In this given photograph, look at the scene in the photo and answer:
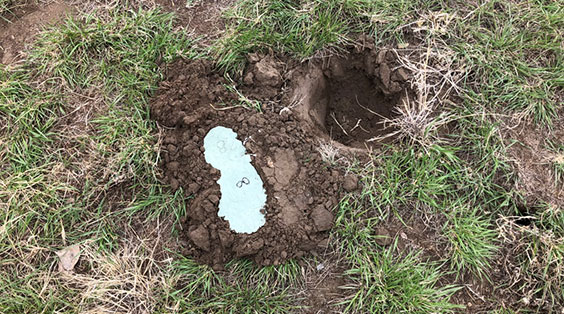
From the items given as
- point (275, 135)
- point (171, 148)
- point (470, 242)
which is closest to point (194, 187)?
point (171, 148)

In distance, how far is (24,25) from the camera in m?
2.35

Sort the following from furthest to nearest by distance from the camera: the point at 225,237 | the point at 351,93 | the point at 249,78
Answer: the point at 351,93 < the point at 249,78 < the point at 225,237

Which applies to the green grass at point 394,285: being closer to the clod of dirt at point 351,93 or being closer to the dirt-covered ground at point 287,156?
the dirt-covered ground at point 287,156

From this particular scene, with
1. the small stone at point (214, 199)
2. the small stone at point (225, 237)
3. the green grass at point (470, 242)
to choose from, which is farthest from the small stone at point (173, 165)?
the green grass at point (470, 242)

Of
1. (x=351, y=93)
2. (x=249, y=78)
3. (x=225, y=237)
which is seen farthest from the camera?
(x=351, y=93)

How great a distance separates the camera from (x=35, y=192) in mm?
2109

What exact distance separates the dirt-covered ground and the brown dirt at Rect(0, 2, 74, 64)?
0.04 ft

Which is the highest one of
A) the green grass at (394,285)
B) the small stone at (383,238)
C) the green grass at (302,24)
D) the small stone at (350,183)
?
the green grass at (302,24)

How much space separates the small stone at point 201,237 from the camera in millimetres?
1984

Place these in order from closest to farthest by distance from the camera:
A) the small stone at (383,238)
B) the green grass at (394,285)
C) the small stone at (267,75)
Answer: the green grass at (394,285), the small stone at (383,238), the small stone at (267,75)

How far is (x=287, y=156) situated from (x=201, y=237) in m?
0.57

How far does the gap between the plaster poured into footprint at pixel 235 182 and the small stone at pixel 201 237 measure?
117mm

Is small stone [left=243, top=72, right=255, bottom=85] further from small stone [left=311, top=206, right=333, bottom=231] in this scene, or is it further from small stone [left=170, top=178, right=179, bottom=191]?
small stone [left=311, top=206, right=333, bottom=231]

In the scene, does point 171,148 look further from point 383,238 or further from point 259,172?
point 383,238
